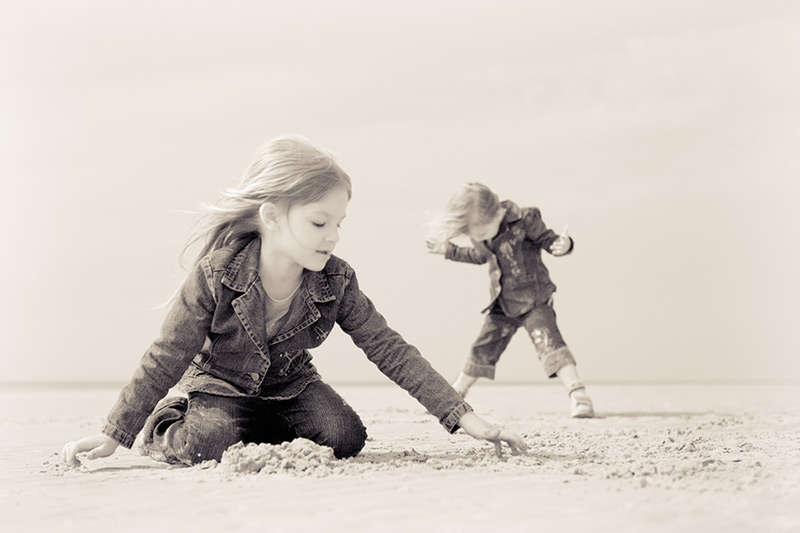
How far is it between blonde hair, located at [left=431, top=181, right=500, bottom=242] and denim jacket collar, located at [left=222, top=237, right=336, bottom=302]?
2.18 metres

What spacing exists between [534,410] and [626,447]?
78.3 inches

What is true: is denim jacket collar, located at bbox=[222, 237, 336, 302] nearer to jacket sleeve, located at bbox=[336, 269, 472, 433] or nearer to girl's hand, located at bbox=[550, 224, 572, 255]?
jacket sleeve, located at bbox=[336, 269, 472, 433]

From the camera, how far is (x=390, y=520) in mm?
1715

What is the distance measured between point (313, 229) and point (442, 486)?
0.94 m

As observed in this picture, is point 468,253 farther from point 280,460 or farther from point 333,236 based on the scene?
point 280,460

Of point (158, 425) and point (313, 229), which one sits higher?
point (313, 229)

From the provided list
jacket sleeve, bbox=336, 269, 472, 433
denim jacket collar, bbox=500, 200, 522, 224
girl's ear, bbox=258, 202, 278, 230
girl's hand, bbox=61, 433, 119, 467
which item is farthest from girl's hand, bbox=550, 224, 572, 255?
girl's hand, bbox=61, 433, 119, 467

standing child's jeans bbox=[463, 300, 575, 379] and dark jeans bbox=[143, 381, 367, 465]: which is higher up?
standing child's jeans bbox=[463, 300, 575, 379]

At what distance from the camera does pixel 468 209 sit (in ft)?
16.0

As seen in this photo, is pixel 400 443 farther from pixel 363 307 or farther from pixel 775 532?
pixel 775 532

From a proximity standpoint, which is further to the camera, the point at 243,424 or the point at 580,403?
the point at 580,403

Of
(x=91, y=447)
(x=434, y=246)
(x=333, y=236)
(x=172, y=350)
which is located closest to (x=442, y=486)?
(x=333, y=236)

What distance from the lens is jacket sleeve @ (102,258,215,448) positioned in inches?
103

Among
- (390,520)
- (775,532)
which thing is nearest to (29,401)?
(390,520)
